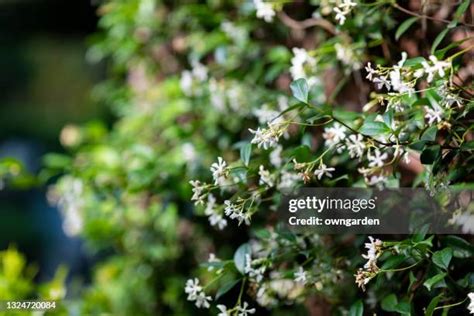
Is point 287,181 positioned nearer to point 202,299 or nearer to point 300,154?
point 300,154

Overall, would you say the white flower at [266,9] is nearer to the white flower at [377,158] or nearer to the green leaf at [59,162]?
the white flower at [377,158]

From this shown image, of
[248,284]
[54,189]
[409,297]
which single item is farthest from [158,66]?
[409,297]

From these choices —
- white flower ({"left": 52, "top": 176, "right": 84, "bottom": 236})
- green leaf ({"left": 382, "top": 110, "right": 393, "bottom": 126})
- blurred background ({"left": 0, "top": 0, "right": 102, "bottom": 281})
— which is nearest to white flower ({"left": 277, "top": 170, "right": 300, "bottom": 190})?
green leaf ({"left": 382, "top": 110, "right": 393, "bottom": 126})

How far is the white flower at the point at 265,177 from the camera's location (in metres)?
1.13

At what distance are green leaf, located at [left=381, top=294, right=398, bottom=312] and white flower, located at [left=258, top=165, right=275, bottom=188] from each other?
0.29m

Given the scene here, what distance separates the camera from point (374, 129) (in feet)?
3.18

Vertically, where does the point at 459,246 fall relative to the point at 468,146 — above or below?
below

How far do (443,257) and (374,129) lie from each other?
0.23m

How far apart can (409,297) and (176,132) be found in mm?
825

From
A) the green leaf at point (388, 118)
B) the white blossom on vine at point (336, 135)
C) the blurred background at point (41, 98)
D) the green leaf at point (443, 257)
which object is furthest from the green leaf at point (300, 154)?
the blurred background at point (41, 98)

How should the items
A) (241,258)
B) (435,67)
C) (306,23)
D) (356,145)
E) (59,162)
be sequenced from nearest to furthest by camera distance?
(435,67) < (356,145) < (241,258) < (306,23) < (59,162)

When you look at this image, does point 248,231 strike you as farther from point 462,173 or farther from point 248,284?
point 462,173

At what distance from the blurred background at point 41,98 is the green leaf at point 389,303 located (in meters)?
1.58

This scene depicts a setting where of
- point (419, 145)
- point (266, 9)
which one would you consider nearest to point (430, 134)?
point (419, 145)
